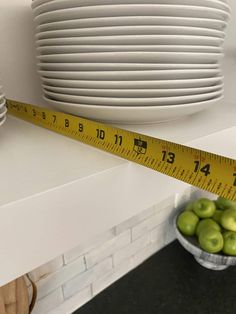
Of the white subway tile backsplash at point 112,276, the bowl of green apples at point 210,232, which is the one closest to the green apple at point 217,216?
the bowl of green apples at point 210,232

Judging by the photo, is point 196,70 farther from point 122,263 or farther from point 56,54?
point 122,263

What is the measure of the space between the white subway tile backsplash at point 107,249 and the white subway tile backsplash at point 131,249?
0.02 metres

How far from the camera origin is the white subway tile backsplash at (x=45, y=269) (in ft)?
2.28

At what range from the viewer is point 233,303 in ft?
2.77

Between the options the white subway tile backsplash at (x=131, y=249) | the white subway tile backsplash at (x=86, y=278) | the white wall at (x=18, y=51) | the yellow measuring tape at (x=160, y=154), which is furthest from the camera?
the white subway tile backsplash at (x=131, y=249)

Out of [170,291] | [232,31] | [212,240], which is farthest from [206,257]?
[232,31]

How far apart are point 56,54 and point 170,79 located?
17 centimetres

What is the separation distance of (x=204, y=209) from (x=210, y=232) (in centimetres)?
12

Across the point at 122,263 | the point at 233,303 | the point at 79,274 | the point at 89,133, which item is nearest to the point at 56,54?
the point at 89,133

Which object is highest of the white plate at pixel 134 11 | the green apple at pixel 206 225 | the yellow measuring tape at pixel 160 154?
the white plate at pixel 134 11

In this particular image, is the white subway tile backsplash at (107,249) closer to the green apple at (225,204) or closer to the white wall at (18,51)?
the green apple at (225,204)

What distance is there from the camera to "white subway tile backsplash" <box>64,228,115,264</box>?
2.51ft

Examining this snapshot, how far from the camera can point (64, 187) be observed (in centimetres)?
25

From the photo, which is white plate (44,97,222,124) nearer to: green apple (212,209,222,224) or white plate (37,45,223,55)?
white plate (37,45,223,55)
